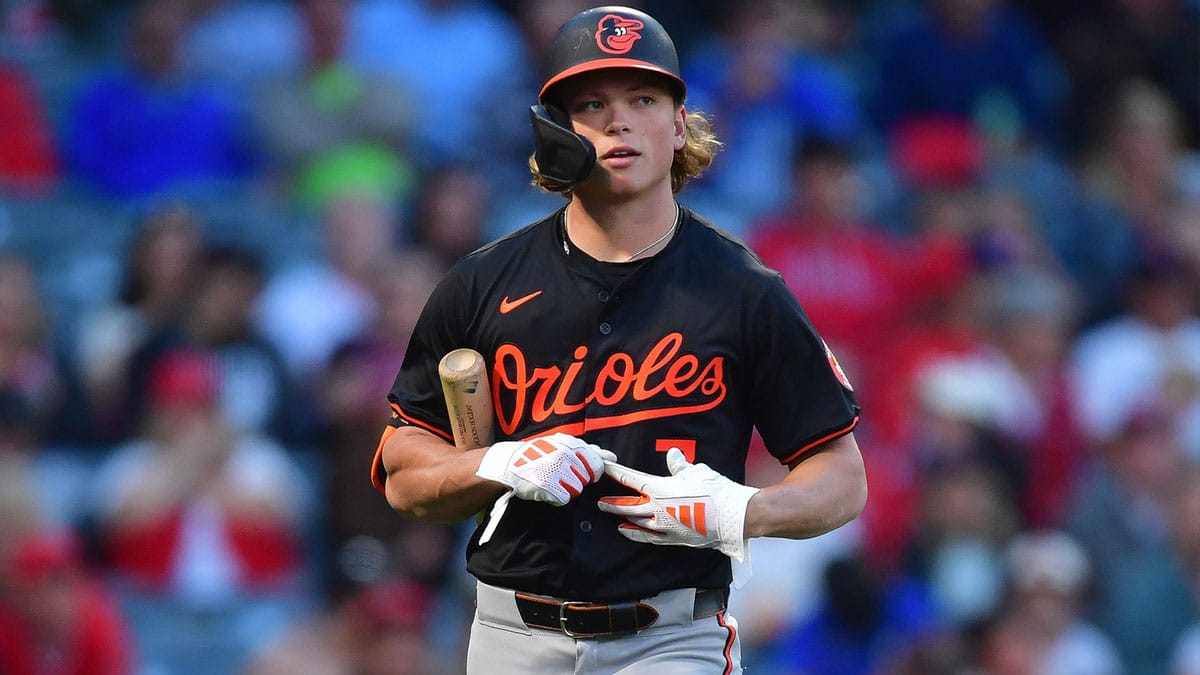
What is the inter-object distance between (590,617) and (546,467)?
393 mm

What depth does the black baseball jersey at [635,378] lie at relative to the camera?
3.74m

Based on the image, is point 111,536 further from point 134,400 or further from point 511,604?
point 511,604

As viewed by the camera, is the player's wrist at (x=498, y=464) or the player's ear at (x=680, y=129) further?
the player's ear at (x=680, y=129)

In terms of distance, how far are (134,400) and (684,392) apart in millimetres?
4370

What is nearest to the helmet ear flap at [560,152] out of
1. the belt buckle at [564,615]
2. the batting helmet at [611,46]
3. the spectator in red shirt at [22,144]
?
the batting helmet at [611,46]

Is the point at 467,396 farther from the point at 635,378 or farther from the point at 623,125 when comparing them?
the point at 623,125

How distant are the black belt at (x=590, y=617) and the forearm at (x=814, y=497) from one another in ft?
1.00

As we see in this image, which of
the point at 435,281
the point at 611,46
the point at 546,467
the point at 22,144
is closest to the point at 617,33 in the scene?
the point at 611,46

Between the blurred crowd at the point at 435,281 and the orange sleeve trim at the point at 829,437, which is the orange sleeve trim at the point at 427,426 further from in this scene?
the blurred crowd at the point at 435,281

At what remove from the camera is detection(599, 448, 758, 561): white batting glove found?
11.6 feet

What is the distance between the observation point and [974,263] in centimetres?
906

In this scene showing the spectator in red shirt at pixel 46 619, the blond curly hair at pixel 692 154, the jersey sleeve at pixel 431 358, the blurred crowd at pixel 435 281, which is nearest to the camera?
the jersey sleeve at pixel 431 358

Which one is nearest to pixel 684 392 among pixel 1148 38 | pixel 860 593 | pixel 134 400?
pixel 860 593

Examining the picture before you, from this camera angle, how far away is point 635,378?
3.76 m
